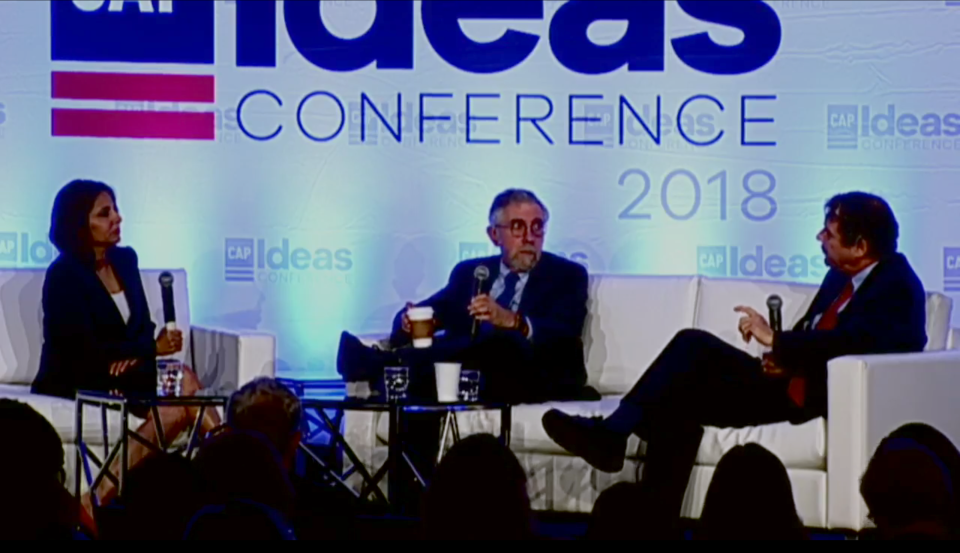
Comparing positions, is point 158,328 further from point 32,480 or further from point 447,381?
point 32,480

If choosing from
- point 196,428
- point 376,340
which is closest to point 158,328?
point 376,340

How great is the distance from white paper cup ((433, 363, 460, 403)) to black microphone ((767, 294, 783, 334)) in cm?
94

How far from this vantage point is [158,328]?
5902mm

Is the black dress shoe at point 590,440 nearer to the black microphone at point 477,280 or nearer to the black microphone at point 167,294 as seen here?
the black microphone at point 477,280

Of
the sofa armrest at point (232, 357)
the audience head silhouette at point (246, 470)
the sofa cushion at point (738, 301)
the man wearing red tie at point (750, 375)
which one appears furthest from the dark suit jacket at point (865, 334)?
the audience head silhouette at point (246, 470)

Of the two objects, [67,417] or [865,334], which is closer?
[865,334]

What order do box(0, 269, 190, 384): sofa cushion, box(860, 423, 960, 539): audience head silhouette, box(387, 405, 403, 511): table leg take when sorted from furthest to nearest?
1. box(0, 269, 190, 384): sofa cushion
2. box(387, 405, 403, 511): table leg
3. box(860, 423, 960, 539): audience head silhouette

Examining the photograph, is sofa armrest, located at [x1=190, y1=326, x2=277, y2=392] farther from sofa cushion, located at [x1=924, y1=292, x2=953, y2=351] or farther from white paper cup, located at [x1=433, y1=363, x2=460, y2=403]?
sofa cushion, located at [x1=924, y1=292, x2=953, y2=351]

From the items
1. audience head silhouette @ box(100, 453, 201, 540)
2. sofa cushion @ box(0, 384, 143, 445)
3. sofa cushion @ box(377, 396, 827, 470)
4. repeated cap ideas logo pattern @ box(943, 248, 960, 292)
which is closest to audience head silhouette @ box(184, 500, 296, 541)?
audience head silhouette @ box(100, 453, 201, 540)

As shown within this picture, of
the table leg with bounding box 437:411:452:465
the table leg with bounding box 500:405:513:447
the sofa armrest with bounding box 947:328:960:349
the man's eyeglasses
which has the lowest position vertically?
the table leg with bounding box 437:411:452:465

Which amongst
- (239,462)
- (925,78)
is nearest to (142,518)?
(239,462)

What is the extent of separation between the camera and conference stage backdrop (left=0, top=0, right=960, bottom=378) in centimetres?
→ 634

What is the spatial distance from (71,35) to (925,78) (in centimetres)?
329

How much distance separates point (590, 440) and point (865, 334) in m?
0.88
